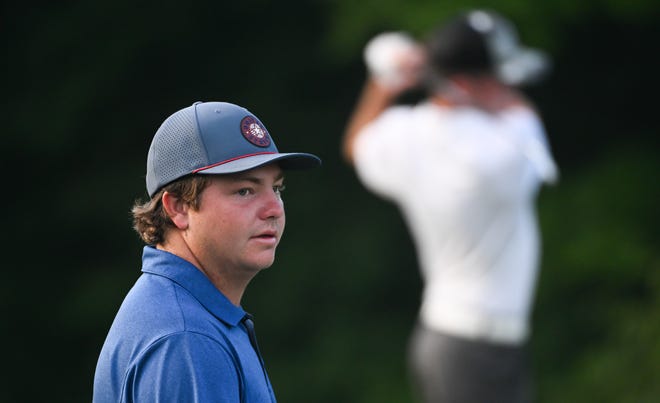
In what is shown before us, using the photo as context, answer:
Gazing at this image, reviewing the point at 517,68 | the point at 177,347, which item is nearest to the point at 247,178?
the point at 177,347

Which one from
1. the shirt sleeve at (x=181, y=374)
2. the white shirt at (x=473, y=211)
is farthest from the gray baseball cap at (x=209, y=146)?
the white shirt at (x=473, y=211)

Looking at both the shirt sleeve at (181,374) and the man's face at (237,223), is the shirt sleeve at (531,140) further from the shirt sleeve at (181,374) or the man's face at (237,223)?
the shirt sleeve at (181,374)

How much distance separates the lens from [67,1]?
8289 millimetres

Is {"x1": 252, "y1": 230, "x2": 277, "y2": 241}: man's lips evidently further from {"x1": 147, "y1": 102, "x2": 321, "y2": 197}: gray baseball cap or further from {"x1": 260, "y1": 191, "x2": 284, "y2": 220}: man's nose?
{"x1": 147, "y1": 102, "x2": 321, "y2": 197}: gray baseball cap

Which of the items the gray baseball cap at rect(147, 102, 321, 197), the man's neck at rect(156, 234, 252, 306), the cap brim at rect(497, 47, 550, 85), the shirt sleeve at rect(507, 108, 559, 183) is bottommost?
the shirt sleeve at rect(507, 108, 559, 183)

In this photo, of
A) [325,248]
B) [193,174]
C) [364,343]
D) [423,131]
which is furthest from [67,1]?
[193,174]

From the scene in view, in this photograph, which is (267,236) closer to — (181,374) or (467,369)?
(181,374)

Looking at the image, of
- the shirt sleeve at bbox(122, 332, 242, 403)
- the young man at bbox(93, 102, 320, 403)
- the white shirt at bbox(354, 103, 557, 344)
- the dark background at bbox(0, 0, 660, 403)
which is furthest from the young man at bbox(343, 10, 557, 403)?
the dark background at bbox(0, 0, 660, 403)

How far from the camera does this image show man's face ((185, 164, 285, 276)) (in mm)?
2109

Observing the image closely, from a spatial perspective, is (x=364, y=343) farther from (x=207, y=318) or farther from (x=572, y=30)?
(x=207, y=318)

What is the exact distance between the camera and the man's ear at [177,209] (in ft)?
7.00

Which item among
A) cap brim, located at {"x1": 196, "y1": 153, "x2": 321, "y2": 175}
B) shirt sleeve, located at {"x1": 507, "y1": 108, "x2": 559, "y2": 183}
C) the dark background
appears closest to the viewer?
cap brim, located at {"x1": 196, "y1": 153, "x2": 321, "y2": 175}

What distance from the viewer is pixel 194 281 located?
211 cm

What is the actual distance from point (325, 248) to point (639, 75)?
2.51 m
